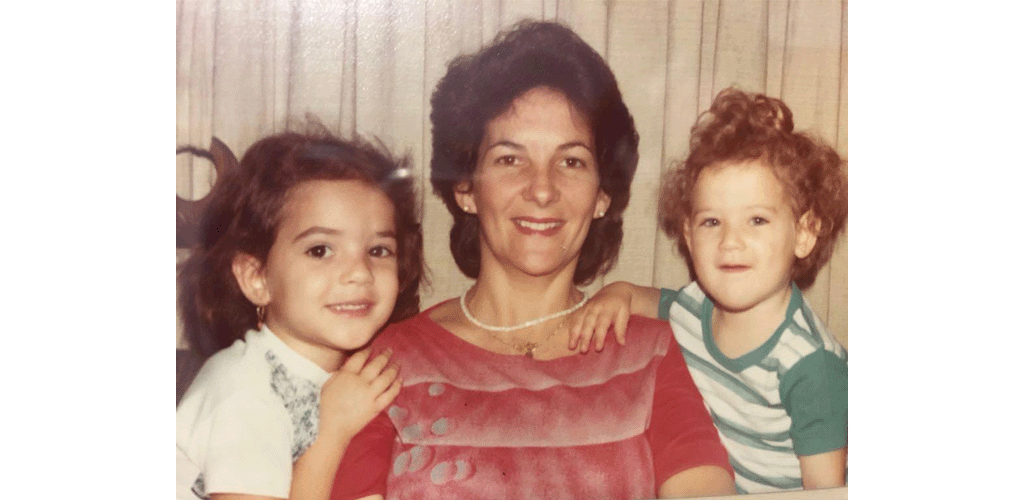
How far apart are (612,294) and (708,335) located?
0.86 feet

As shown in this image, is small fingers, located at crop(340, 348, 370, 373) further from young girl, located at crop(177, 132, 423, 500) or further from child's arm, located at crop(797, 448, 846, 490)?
child's arm, located at crop(797, 448, 846, 490)

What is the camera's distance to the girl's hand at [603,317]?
7.20 feet

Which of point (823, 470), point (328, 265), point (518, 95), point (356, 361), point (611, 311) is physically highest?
point (518, 95)

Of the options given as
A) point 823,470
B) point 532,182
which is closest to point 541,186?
point 532,182

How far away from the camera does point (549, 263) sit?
2158 mm

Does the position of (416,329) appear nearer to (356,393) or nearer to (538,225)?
(356,393)

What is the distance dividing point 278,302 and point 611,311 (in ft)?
2.49

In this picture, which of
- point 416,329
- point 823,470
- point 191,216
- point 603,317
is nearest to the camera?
point 191,216

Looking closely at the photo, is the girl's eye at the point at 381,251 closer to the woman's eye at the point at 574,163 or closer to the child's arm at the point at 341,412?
the child's arm at the point at 341,412

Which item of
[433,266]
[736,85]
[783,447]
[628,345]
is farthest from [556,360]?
[736,85]

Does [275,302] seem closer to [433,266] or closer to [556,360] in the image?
[433,266]

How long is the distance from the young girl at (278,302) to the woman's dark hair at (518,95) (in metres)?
0.14

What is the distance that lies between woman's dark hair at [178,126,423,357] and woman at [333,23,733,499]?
0.24m

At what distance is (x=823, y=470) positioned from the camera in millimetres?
2363
